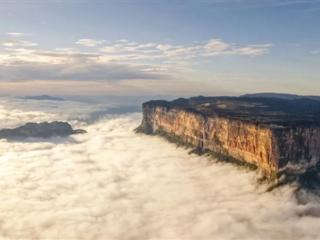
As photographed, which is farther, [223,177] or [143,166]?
[143,166]

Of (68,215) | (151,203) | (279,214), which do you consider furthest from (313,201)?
(68,215)

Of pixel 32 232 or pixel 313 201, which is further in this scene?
pixel 313 201

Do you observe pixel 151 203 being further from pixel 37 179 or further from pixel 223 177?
pixel 37 179

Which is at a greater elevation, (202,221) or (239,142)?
(239,142)

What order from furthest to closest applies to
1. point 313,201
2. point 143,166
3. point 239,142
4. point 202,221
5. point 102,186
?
point 143,166 < point 239,142 < point 102,186 < point 313,201 < point 202,221

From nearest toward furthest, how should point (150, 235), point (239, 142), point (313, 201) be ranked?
point (150, 235), point (313, 201), point (239, 142)

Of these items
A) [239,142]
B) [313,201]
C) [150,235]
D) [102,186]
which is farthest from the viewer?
[239,142]

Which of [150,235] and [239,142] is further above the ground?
[239,142]

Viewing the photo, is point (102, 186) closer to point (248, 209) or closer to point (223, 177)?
point (223, 177)

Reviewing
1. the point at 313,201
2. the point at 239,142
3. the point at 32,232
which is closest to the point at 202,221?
the point at 313,201
